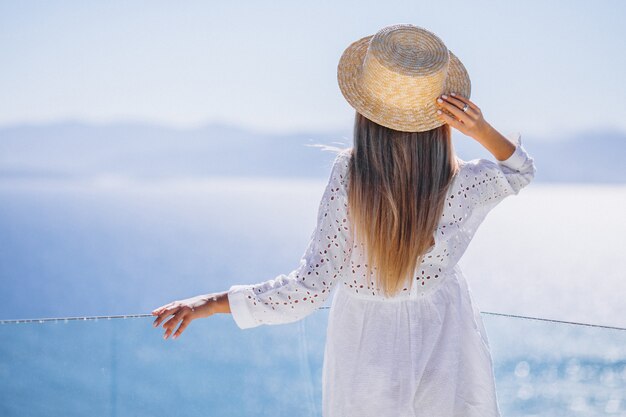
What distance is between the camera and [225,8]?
2922cm

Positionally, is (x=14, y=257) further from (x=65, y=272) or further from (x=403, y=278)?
(x=403, y=278)

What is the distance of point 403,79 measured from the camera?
144 centimetres

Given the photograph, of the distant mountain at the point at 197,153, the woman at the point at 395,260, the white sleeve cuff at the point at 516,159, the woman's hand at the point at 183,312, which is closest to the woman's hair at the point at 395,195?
the woman at the point at 395,260

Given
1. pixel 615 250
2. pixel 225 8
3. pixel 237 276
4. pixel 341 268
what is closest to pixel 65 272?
pixel 237 276

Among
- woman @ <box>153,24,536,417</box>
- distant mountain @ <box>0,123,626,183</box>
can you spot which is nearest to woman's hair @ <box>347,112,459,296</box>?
woman @ <box>153,24,536,417</box>

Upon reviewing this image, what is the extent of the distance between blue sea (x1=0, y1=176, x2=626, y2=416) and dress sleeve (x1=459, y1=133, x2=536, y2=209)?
0.91 metres

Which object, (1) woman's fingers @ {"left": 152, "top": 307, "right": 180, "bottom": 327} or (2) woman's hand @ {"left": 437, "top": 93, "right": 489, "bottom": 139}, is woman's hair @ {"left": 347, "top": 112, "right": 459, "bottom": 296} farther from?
(1) woman's fingers @ {"left": 152, "top": 307, "right": 180, "bottom": 327}

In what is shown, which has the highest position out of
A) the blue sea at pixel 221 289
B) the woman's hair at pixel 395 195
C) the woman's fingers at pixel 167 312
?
the woman's hair at pixel 395 195

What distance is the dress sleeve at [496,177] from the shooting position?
1.53 meters

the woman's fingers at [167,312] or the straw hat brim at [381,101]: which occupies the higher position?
the straw hat brim at [381,101]

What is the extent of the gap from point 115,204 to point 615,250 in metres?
22.1

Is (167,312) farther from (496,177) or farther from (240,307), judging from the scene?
(496,177)

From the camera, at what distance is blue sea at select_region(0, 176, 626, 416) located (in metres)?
2.28

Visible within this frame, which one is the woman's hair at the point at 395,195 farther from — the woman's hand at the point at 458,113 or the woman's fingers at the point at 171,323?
the woman's fingers at the point at 171,323
